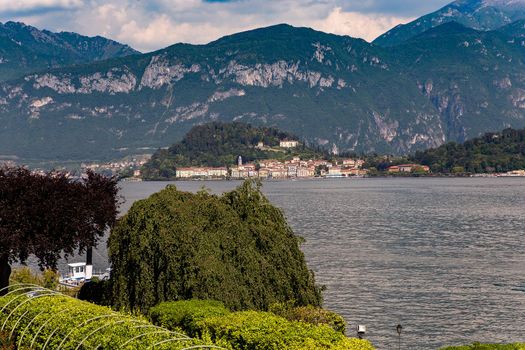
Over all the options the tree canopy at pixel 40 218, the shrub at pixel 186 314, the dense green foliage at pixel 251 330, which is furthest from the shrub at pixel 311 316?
the tree canopy at pixel 40 218

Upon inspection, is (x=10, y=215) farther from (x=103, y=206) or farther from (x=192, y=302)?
(x=192, y=302)

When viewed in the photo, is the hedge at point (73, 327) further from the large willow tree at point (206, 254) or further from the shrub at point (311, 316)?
the shrub at point (311, 316)

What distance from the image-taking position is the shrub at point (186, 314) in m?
28.0

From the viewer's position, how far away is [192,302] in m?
31.0

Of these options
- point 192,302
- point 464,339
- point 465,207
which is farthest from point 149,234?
point 465,207

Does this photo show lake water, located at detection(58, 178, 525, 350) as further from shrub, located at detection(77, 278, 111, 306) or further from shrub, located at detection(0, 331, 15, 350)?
shrub, located at detection(0, 331, 15, 350)

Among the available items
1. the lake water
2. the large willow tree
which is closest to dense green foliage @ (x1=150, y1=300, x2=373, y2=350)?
the large willow tree

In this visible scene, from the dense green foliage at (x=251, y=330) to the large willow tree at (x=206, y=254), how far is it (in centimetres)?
456

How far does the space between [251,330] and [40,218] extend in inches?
945

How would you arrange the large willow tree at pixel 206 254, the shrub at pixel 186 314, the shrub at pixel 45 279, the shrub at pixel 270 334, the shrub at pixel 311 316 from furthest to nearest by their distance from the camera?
1. the shrub at pixel 45 279
2. the shrub at pixel 311 316
3. the large willow tree at pixel 206 254
4. the shrub at pixel 186 314
5. the shrub at pixel 270 334

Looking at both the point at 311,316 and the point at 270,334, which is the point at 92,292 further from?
the point at 270,334

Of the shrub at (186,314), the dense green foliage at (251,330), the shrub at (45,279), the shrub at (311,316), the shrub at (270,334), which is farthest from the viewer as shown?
the shrub at (45,279)

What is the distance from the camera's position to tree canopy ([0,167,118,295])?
43.3m

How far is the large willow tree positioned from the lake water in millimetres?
→ 11674
